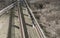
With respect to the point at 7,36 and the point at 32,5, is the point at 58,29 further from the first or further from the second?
the point at 32,5

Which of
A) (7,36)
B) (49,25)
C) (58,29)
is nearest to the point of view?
(7,36)

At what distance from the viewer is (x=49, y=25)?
4160 millimetres

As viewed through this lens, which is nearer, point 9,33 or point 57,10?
point 9,33

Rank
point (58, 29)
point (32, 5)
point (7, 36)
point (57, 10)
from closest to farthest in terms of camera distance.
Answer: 1. point (7, 36)
2. point (58, 29)
3. point (57, 10)
4. point (32, 5)

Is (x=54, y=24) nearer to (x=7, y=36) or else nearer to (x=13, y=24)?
(x=13, y=24)

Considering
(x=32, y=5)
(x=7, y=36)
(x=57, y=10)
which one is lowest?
(x=7, y=36)

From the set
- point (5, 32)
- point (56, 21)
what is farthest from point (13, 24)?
point (56, 21)

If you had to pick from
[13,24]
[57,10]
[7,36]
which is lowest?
[7,36]

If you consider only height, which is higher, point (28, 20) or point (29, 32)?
point (28, 20)

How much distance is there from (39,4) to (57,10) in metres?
1.35

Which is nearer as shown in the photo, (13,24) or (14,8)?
(13,24)

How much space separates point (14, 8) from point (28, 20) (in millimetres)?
1656

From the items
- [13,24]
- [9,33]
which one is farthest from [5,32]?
[13,24]

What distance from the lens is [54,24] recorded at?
4.24 meters
